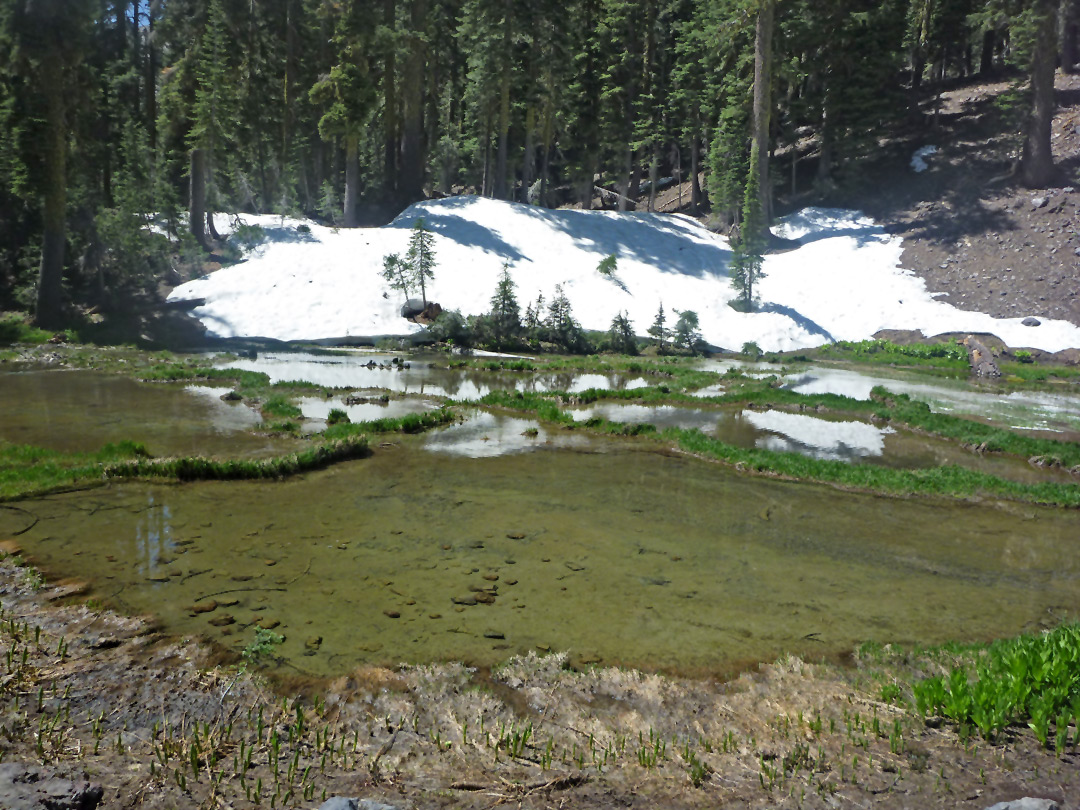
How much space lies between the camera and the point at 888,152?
49.9 metres

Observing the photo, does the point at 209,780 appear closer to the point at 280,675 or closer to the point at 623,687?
the point at 280,675

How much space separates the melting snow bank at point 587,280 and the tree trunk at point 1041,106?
8.23 m

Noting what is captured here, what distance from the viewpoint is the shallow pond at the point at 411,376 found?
2480cm

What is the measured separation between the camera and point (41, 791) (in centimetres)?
412

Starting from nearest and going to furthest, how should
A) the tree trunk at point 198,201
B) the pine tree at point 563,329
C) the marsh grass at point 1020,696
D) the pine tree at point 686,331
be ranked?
1. the marsh grass at point 1020,696
2. the pine tree at point 563,329
3. the pine tree at point 686,331
4. the tree trunk at point 198,201

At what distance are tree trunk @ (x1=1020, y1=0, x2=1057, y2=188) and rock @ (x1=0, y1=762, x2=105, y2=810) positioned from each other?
51358mm

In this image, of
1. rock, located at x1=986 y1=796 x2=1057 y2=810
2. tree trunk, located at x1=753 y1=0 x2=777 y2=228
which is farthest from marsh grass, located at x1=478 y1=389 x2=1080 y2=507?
tree trunk, located at x1=753 y1=0 x2=777 y2=228

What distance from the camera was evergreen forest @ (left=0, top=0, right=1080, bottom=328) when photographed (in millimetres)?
34844

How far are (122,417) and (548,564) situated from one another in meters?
14.0

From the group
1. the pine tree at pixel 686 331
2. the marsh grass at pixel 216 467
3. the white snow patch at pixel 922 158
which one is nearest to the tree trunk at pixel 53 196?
the marsh grass at pixel 216 467

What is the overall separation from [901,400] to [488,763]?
73.9 ft

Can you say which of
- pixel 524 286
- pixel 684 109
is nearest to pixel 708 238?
pixel 684 109

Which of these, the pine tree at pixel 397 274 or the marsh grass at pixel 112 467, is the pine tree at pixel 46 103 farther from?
the marsh grass at pixel 112 467

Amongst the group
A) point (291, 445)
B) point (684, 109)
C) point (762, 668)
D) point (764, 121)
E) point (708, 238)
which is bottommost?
point (762, 668)
